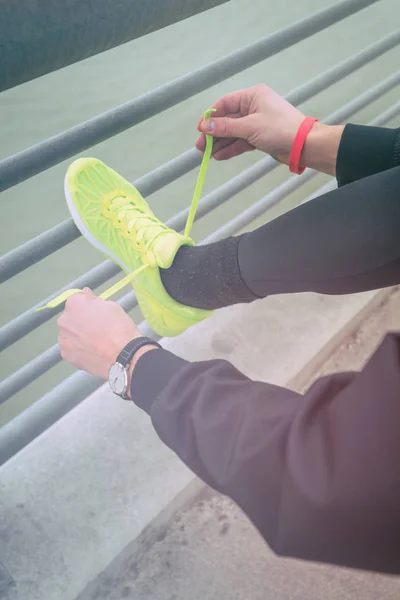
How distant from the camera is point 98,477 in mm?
938

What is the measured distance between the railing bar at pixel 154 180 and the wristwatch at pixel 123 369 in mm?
223

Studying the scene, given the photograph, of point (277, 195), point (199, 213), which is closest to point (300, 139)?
point (199, 213)

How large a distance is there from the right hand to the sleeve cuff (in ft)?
1.68

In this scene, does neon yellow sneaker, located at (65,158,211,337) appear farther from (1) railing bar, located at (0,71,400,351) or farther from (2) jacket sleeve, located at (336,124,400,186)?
(2) jacket sleeve, located at (336,124,400,186)

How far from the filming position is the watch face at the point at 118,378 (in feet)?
2.33

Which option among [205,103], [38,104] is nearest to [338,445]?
[205,103]

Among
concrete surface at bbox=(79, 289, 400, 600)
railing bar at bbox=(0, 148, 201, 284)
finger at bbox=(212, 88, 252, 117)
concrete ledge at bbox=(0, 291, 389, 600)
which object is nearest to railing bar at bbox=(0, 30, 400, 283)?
railing bar at bbox=(0, 148, 201, 284)

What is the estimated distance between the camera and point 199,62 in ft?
11.3

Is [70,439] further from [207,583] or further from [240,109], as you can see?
[240,109]

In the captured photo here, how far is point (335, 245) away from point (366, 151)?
23 cm

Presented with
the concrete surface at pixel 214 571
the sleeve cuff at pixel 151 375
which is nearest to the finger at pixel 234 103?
the sleeve cuff at pixel 151 375

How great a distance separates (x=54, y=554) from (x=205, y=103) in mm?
2537

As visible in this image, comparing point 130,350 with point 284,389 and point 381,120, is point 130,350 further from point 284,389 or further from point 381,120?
point 381,120

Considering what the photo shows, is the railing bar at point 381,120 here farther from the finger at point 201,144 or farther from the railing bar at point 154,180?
the finger at point 201,144
